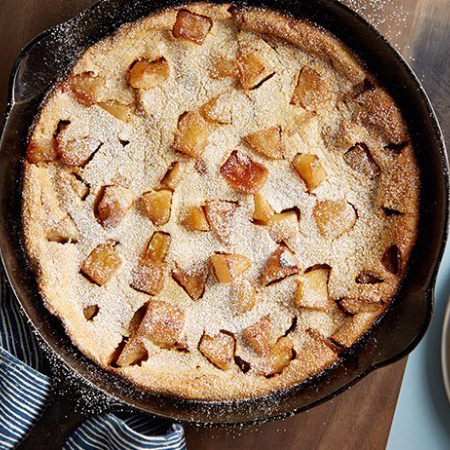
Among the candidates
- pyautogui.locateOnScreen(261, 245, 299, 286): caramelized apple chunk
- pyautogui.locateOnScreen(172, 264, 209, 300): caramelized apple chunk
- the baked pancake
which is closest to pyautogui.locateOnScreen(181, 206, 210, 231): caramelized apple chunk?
the baked pancake

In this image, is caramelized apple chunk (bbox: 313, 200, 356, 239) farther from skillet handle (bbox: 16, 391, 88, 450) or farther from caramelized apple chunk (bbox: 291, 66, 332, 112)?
skillet handle (bbox: 16, 391, 88, 450)

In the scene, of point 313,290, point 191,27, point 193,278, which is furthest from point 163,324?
point 191,27

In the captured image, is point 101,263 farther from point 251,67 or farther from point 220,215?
point 251,67

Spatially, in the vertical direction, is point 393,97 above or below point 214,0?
below

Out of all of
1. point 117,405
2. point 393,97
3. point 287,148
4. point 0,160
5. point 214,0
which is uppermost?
point 214,0

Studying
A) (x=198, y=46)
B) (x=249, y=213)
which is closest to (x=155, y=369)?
(x=249, y=213)

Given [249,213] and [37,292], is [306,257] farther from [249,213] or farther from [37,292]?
[37,292]
